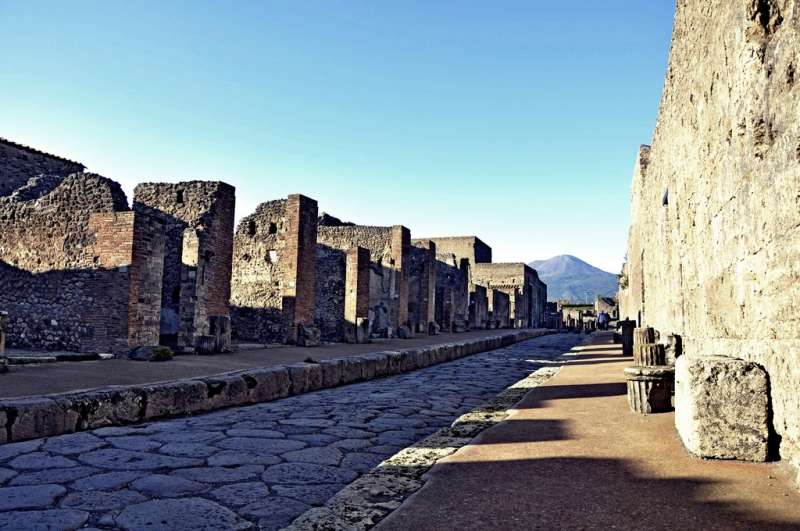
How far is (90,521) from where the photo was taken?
2193mm

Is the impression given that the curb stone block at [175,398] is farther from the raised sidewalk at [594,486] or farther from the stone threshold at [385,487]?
the raised sidewalk at [594,486]

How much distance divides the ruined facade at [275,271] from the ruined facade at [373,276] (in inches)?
99.3

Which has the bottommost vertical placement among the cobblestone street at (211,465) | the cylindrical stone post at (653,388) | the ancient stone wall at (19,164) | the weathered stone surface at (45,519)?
the cobblestone street at (211,465)

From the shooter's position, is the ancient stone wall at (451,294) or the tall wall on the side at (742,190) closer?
the tall wall on the side at (742,190)

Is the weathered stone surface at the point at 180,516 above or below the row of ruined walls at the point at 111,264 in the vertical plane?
below

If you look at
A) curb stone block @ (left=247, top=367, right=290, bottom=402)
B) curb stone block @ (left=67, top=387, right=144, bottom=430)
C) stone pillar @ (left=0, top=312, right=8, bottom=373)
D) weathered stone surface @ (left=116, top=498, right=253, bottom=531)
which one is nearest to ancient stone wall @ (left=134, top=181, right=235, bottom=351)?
stone pillar @ (left=0, top=312, right=8, bottom=373)

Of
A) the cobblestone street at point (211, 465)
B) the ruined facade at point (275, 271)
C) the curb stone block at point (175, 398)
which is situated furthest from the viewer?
the ruined facade at point (275, 271)

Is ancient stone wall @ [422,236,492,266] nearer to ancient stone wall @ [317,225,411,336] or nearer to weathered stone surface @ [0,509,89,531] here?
ancient stone wall @ [317,225,411,336]

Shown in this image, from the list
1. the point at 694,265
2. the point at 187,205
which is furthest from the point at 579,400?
the point at 187,205

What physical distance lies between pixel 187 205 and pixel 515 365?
25.7ft

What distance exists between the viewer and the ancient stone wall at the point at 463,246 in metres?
43.6

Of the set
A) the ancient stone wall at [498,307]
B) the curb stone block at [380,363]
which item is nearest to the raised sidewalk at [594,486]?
the curb stone block at [380,363]

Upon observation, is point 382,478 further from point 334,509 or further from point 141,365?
point 141,365

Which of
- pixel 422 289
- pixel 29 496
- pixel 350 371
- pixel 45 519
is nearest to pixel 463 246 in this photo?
pixel 422 289
